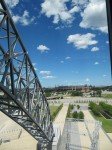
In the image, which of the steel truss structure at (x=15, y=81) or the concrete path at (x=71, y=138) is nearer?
the steel truss structure at (x=15, y=81)

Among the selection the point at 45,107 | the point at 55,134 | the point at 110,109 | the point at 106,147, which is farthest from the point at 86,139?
the point at 110,109

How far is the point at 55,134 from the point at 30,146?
7848 millimetres

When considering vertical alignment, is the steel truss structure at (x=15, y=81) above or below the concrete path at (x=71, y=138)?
above

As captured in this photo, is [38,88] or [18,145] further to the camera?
[18,145]

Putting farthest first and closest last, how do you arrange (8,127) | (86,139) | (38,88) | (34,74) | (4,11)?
(8,127) < (86,139) < (38,88) < (34,74) < (4,11)

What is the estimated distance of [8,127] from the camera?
161 feet

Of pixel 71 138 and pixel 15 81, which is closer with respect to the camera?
pixel 15 81

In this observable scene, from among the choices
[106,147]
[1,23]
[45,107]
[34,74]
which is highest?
[1,23]

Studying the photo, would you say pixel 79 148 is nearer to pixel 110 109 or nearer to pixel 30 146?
pixel 30 146

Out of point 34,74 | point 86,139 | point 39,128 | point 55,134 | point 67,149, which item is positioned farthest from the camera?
point 86,139

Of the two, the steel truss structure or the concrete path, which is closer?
the steel truss structure

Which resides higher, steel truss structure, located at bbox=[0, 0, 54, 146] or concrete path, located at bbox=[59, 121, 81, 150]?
steel truss structure, located at bbox=[0, 0, 54, 146]

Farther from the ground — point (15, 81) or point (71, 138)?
point (15, 81)

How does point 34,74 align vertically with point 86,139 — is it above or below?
above
